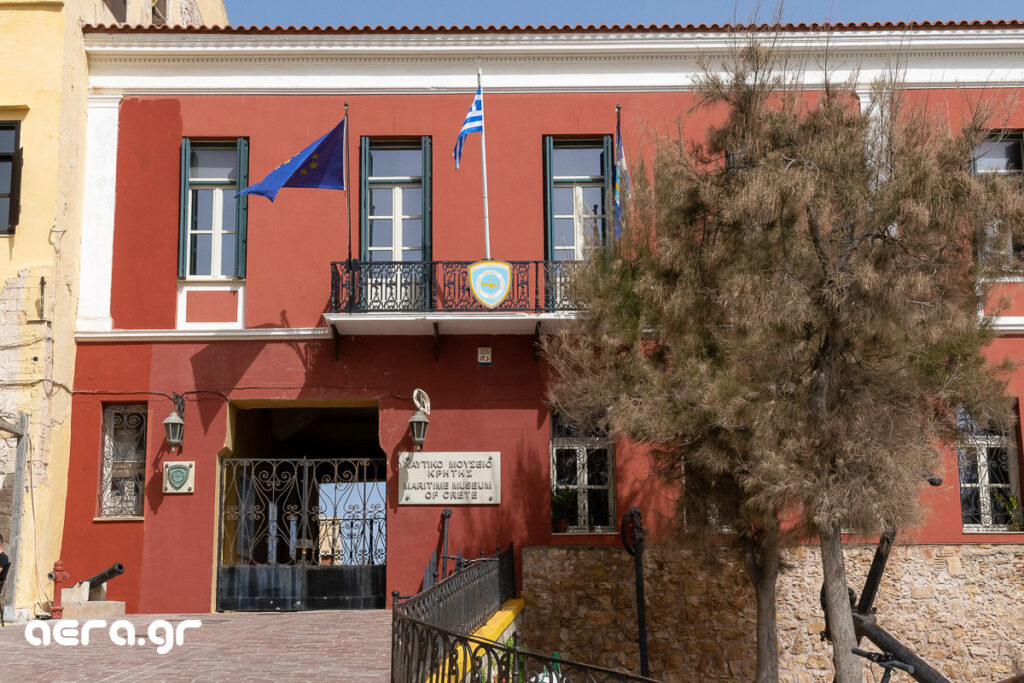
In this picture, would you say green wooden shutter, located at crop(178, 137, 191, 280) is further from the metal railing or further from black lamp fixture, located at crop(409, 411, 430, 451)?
the metal railing

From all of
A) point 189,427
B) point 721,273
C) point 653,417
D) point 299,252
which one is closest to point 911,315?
point 721,273

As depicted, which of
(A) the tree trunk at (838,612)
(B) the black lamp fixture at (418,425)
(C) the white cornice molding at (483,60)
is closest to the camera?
(A) the tree trunk at (838,612)

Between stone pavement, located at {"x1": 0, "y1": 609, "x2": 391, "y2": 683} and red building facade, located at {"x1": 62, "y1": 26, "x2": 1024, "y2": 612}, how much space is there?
172 centimetres

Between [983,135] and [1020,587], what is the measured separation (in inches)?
239

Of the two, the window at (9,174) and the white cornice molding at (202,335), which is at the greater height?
the window at (9,174)

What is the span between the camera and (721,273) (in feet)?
33.4

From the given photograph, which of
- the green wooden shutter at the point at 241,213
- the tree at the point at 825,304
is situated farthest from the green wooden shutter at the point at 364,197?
the tree at the point at 825,304

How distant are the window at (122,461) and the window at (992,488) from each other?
10604 millimetres

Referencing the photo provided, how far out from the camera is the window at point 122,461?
45.3ft

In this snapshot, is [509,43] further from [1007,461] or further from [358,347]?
[1007,461]

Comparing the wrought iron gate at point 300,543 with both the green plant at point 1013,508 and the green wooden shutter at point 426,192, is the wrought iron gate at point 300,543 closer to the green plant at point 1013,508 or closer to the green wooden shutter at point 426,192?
the green wooden shutter at point 426,192

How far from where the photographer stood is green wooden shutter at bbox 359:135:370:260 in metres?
14.4

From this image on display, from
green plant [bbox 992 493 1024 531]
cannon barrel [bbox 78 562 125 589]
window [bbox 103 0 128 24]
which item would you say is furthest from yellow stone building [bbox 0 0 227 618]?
green plant [bbox 992 493 1024 531]

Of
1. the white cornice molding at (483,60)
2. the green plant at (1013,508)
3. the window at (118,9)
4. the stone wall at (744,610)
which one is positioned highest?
the window at (118,9)
